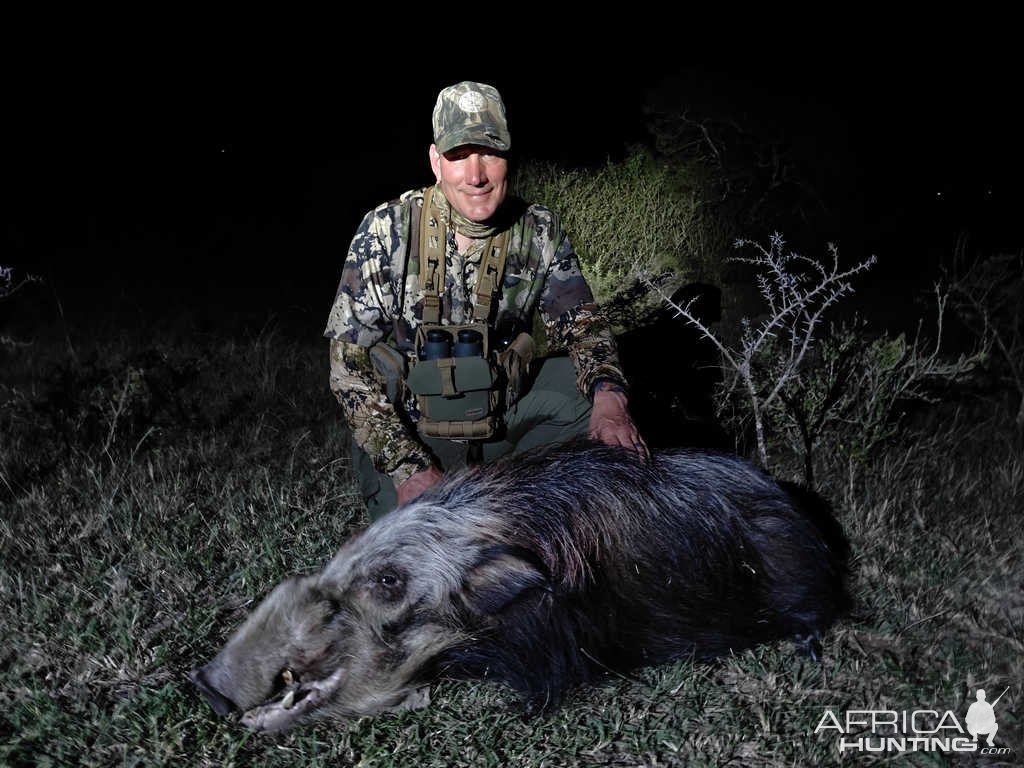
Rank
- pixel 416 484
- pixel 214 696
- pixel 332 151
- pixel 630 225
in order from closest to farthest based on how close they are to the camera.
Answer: pixel 214 696 → pixel 416 484 → pixel 630 225 → pixel 332 151

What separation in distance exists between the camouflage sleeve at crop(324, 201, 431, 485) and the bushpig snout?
43.4 inches

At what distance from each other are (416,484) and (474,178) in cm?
114

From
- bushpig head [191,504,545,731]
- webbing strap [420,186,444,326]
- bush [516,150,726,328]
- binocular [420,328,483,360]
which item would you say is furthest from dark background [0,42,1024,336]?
bushpig head [191,504,545,731]

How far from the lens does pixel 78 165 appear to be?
1065cm

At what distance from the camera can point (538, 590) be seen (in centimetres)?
256

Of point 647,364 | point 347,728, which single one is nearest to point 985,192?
point 647,364

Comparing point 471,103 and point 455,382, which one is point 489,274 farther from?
point 471,103

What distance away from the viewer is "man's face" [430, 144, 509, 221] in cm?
315

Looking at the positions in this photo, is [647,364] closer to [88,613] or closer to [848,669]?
[848,669]

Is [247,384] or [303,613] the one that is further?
[247,384]

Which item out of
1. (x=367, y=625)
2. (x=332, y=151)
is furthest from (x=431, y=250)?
(x=332, y=151)

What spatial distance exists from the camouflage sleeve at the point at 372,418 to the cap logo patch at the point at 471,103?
0.99 metres

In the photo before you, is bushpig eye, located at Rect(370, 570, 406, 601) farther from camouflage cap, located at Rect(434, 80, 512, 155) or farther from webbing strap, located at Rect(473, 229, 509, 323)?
camouflage cap, located at Rect(434, 80, 512, 155)

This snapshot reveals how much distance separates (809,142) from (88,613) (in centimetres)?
643
